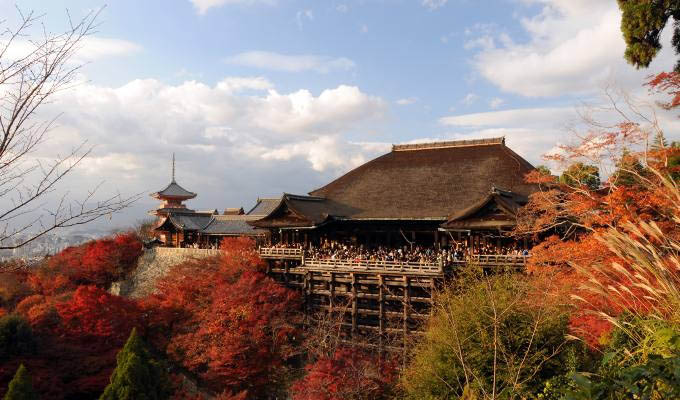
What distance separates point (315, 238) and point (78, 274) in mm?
15870

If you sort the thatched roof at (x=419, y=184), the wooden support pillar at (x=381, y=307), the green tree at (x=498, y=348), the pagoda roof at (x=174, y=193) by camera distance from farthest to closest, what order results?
the pagoda roof at (x=174, y=193) < the thatched roof at (x=419, y=184) < the wooden support pillar at (x=381, y=307) < the green tree at (x=498, y=348)

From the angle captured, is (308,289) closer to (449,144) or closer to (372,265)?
(372,265)

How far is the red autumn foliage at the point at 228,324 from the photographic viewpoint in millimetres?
17109

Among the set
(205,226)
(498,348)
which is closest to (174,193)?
(205,226)

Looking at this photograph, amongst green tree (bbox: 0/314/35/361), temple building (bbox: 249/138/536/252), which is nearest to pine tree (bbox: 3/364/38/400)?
green tree (bbox: 0/314/35/361)

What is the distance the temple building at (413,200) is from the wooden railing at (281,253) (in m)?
1.16

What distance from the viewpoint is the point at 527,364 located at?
9.99 m

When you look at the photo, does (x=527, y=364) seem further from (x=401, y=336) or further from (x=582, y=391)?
(x=401, y=336)

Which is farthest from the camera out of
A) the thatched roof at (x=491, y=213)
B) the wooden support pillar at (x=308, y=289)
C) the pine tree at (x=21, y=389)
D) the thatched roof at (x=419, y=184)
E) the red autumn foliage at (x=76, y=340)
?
the wooden support pillar at (x=308, y=289)

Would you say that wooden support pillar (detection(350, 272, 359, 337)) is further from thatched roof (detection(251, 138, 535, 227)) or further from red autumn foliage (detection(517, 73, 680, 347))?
red autumn foliage (detection(517, 73, 680, 347))

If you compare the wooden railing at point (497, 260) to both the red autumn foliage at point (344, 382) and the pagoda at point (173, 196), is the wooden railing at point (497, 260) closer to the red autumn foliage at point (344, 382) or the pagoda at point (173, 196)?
the red autumn foliage at point (344, 382)

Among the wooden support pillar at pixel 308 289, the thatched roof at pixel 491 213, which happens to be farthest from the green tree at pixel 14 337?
the thatched roof at pixel 491 213

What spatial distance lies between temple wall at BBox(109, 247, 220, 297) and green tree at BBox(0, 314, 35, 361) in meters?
11.2

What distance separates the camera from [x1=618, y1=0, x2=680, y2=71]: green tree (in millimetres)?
12430
